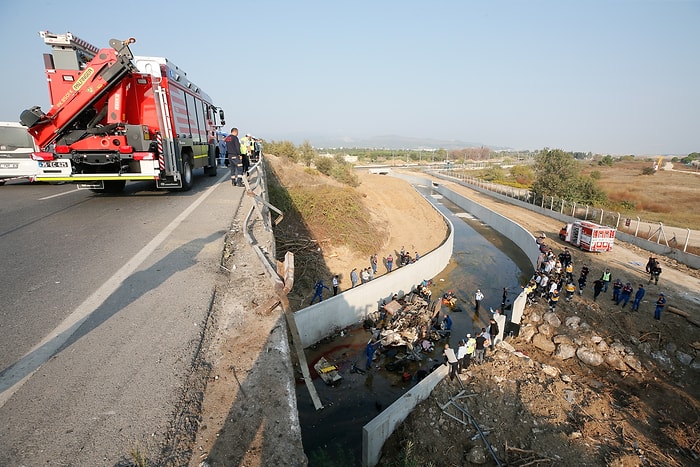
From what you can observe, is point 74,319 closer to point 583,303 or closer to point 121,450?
point 121,450

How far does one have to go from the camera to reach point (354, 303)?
1419cm

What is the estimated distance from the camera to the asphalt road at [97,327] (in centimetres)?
268

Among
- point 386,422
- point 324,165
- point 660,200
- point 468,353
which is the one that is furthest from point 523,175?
point 386,422

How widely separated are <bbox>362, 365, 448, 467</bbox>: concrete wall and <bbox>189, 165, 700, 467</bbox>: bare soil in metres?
0.22

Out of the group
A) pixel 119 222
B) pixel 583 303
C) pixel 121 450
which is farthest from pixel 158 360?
pixel 583 303

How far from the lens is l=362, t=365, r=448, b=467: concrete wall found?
311 inches

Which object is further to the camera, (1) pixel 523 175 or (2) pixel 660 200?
(1) pixel 523 175

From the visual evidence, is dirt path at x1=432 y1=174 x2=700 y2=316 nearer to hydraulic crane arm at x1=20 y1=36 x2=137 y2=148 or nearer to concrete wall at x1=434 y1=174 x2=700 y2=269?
concrete wall at x1=434 y1=174 x2=700 y2=269

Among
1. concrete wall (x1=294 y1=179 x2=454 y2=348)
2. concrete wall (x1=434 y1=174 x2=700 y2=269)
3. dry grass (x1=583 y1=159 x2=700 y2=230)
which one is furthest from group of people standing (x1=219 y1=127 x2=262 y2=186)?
dry grass (x1=583 y1=159 x2=700 y2=230)

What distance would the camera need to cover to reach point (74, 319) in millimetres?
4059

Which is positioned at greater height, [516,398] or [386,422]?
[386,422]

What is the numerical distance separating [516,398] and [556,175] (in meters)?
31.9

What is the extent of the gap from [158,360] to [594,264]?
21878 mm

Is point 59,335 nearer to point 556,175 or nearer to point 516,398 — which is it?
point 516,398
